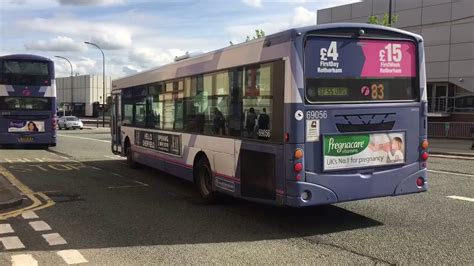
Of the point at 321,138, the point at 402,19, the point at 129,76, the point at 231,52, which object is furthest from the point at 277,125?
the point at 402,19

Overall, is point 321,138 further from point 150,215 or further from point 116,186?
point 116,186

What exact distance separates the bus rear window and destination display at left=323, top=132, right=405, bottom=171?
21.2 inches

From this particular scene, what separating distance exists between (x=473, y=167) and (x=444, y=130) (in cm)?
1598

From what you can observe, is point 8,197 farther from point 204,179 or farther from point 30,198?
point 204,179

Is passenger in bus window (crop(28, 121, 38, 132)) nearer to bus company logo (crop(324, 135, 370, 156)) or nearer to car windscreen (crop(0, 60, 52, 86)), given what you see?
car windscreen (crop(0, 60, 52, 86))

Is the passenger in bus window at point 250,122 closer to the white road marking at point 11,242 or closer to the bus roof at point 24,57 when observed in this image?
the white road marking at point 11,242

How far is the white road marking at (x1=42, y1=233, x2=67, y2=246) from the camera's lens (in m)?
6.79

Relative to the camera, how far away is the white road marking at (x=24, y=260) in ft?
19.3

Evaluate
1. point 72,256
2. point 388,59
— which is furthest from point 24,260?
point 388,59

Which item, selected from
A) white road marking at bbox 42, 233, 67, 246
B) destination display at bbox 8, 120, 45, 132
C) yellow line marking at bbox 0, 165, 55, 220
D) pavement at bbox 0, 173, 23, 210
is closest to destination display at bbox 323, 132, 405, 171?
white road marking at bbox 42, 233, 67, 246

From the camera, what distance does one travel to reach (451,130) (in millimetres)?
30719

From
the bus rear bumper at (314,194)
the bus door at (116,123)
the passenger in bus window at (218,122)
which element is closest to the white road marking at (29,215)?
the passenger in bus window at (218,122)

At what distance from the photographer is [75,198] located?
10219 millimetres

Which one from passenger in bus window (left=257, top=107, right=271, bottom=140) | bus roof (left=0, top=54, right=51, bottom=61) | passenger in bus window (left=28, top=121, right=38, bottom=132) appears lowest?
passenger in bus window (left=28, top=121, right=38, bottom=132)
